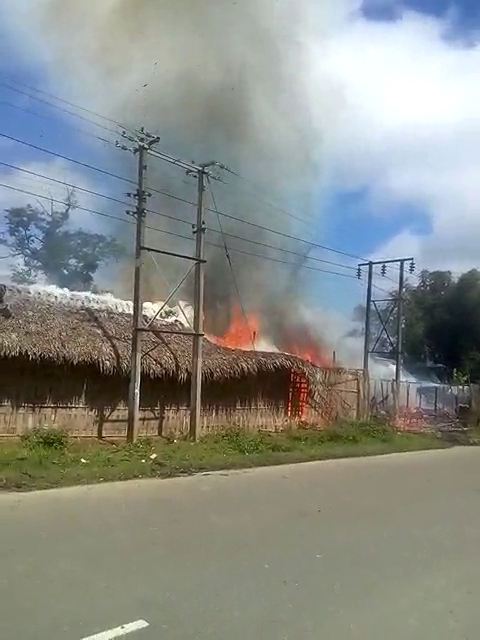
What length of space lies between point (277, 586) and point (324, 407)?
18.7 metres

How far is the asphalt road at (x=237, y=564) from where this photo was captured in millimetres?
4770

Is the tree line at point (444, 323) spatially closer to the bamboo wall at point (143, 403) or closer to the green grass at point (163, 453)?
the bamboo wall at point (143, 403)

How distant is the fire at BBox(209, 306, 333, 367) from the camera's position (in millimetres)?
26984

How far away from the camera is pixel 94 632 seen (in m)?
4.45

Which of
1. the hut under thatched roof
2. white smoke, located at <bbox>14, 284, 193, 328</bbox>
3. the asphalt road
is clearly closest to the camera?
the asphalt road

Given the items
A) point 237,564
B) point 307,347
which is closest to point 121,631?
point 237,564

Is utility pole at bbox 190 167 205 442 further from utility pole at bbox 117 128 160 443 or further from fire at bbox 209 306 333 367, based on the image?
fire at bbox 209 306 333 367

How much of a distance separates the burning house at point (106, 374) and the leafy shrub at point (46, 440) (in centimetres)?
156

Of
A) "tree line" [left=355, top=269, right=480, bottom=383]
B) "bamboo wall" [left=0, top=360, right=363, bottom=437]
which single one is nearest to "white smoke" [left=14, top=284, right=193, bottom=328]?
"bamboo wall" [left=0, top=360, right=363, bottom=437]

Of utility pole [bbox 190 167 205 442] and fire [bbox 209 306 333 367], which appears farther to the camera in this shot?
fire [bbox 209 306 333 367]

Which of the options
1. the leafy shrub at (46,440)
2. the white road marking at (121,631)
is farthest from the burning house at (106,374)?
the white road marking at (121,631)

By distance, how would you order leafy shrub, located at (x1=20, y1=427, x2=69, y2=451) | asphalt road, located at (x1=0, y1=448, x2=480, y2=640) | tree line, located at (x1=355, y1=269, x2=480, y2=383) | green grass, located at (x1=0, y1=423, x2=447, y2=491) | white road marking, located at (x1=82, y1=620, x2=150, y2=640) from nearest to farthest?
white road marking, located at (x1=82, y1=620, x2=150, y2=640) < asphalt road, located at (x1=0, y1=448, x2=480, y2=640) < green grass, located at (x1=0, y1=423, x2=447, y2=491) < leafy shrub, located at (x1=20, y1=427, x2=69, y2=451) < tree line, located at (x1=355, y1=269, x2=480, y2=383)

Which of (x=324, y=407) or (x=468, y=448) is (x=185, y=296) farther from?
(x=468, y=448)

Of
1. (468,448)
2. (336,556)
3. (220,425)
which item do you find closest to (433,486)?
(336,556)
